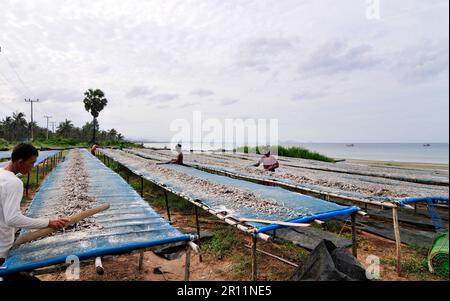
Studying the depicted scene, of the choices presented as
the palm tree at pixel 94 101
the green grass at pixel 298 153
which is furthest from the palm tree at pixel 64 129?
the green grass at pixel 298 153

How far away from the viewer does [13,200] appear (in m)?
2.83

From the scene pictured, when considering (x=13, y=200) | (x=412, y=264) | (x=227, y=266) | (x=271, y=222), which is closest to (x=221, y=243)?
(x=227, y=266)

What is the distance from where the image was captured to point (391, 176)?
10.4 m

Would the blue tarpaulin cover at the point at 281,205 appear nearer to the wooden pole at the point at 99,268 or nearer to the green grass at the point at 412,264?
the green grass at the point at 412,264

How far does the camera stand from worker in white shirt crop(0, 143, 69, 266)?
9.21 feet

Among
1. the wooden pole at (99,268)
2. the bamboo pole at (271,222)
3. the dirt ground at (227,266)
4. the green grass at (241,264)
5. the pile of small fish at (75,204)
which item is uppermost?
the pile of small fish at (75,204)

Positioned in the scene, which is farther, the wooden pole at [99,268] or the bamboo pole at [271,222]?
the bamboo pole at [271,222]

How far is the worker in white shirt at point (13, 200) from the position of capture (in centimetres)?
281

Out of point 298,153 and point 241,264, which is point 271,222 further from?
point 298,153

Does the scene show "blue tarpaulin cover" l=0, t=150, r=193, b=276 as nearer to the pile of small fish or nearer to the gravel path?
the pile of small fish

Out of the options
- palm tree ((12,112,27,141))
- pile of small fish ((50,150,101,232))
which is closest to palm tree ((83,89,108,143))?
palm tree ((12,112,27,141))

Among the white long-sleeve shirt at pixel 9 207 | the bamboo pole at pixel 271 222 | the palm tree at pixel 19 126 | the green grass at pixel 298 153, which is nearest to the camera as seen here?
the white long-sleeve shirt at pixel 9 207
